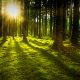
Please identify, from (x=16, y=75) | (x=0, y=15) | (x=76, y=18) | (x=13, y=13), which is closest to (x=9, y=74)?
(x=16, y=75)

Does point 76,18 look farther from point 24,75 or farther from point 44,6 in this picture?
point 44,6

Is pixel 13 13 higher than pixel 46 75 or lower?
higher

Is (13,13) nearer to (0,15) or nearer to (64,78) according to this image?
(0,15)

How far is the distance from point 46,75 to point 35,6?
3689 cm

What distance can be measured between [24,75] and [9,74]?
0.68 meters

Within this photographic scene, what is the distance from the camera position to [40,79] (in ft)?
29.3

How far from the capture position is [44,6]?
43.3 meters

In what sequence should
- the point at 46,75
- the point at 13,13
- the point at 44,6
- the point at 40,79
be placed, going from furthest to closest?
the point at 13,13, the point at 44,6, the point at 46,75, the point at 40,79

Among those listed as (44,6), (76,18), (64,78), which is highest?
(44,6)

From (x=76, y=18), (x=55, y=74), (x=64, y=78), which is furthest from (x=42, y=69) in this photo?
(x=76, y=18)

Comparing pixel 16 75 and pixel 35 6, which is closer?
pixel 16 75

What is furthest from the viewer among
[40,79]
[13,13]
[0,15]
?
[13,13]

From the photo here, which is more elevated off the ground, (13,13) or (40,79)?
(13,13)

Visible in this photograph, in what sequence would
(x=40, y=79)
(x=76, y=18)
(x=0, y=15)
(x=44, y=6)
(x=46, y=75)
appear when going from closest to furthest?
(x=40, y=79)
(x=46, y=75)
(x=76, y=18)
(x=0, y=15)
(x=44, y=6)
